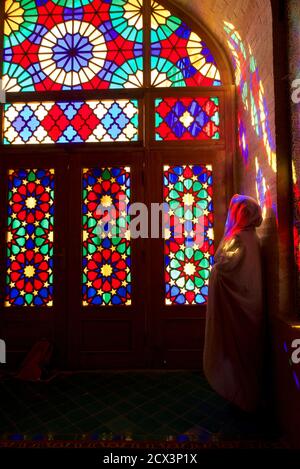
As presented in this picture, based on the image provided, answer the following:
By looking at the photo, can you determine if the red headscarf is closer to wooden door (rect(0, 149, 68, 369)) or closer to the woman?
the woman

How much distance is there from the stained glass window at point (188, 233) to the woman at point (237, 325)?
98 cm

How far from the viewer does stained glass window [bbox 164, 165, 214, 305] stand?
3500 mm

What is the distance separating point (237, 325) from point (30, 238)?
2.43 m

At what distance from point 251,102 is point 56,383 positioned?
337cm

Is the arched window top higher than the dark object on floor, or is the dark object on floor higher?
the arched window top

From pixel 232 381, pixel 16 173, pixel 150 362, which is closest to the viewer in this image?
pixel 232 381

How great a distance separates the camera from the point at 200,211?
357 cm

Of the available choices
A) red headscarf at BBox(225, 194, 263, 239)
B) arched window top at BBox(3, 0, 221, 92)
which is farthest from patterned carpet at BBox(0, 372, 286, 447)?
arched window top at BBox(3, 0, 221, 92)

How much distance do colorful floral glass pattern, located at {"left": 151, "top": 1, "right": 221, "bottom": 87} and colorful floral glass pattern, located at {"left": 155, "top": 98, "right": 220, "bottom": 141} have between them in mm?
227

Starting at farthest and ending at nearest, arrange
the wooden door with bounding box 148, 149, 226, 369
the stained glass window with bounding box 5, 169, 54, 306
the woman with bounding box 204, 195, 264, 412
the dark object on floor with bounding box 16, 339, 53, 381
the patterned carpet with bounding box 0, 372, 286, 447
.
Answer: the stained glass window with bounding box 5, 169, 54, 306, the wooden door with bounding box 148, 149, 226, 369, the dark object on floor with bounding box 16, 339, 53, 381, the woman with bounding box 204, 195, 264, 412, the patterned carpet with bounding box 0, 372, 286, 447

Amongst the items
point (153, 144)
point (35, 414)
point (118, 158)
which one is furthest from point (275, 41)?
point (35, 414)

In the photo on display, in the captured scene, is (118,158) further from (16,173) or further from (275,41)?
(275,41)

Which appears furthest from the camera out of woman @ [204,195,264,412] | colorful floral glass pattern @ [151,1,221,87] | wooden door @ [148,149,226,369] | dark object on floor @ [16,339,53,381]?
colorful floral glass pattern @ [151,1,221,87]

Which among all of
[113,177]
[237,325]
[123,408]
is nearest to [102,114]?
[113,177]
